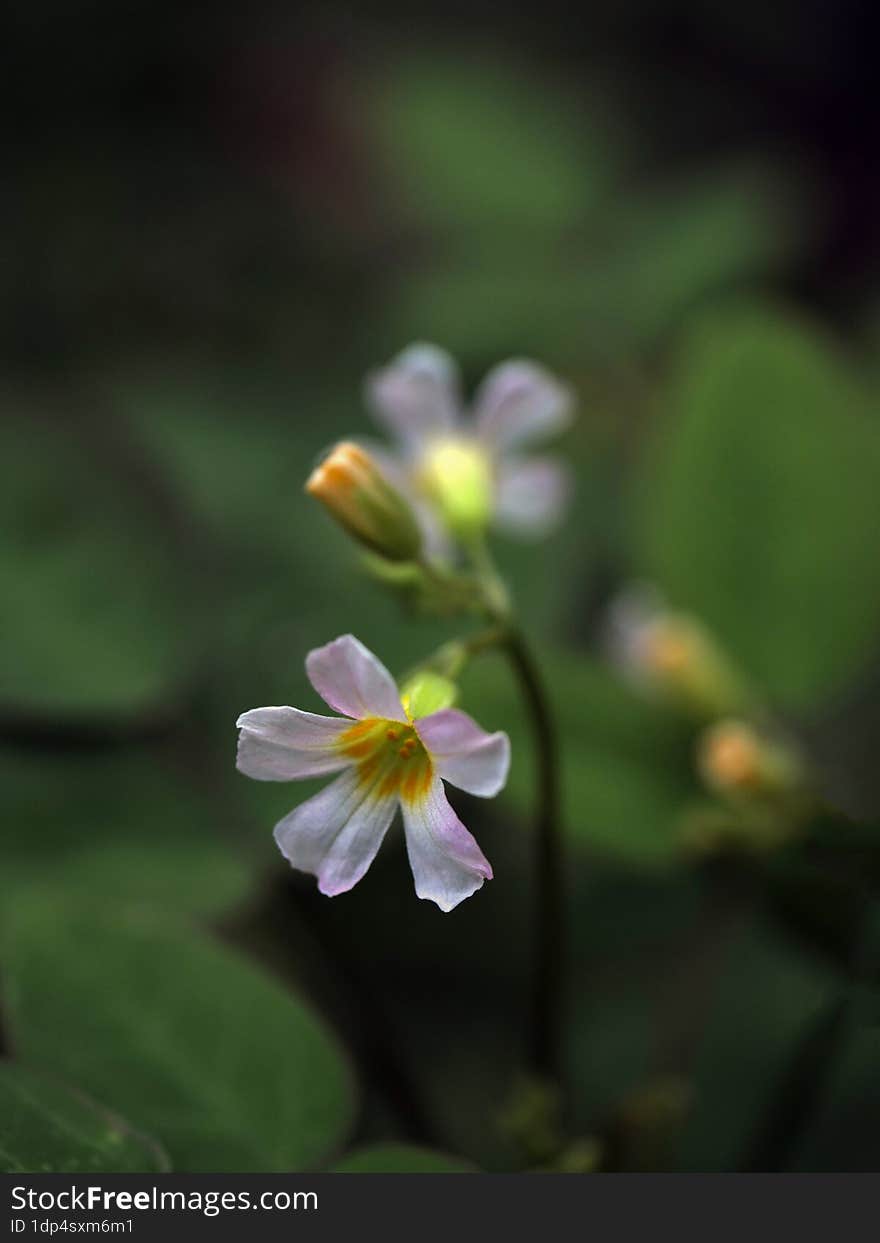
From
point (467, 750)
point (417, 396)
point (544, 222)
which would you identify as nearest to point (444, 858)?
point (467, 750)

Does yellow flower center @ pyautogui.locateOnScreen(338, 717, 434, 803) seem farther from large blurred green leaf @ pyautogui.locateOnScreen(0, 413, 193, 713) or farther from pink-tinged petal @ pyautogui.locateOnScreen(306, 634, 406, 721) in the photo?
large blurred green leaf @ pyautogui.locateOnScreen(0, 413, 193, 713)

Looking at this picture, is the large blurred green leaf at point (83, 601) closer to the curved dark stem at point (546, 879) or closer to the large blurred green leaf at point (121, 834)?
the large blurred green leaf at point (121, 834)

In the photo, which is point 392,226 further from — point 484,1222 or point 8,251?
point 484,1222

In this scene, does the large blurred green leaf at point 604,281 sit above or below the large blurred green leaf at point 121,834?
above

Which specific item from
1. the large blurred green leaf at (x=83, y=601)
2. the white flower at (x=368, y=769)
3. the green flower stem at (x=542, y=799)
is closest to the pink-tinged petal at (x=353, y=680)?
the white flower at (x=368, y=769)

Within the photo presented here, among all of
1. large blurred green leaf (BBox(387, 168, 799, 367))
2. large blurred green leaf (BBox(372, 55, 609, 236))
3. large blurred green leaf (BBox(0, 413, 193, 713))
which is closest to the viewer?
large blurred green leaf (BBox(0, 413, 193, 713))

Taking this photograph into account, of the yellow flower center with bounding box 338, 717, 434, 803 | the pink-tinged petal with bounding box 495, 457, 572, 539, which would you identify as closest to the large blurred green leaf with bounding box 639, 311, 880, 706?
the pink-tinged petal with bounding box 495, 457, 572, 539

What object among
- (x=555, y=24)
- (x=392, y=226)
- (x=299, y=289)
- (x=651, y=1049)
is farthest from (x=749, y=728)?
(x=555, y=24)

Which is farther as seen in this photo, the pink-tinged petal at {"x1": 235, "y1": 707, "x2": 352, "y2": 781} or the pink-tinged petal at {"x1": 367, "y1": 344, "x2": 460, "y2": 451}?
the pink-tinged petal at {"x1": 367, "y1": 344, "x2": 460, "y2": 451}
